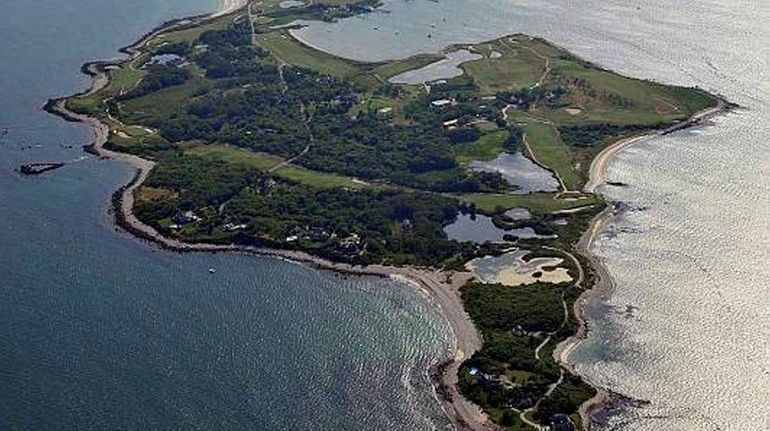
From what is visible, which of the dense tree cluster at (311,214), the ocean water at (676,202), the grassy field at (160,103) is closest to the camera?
the ocean water at (676,202)

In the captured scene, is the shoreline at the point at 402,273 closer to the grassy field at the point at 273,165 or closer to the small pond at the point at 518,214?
the grassy field at the point at 273,165

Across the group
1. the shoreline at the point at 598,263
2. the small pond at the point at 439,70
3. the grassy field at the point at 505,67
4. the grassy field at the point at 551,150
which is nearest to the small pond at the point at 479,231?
the shoreline at the point at 598,263

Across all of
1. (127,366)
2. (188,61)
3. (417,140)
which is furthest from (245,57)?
(127,366)

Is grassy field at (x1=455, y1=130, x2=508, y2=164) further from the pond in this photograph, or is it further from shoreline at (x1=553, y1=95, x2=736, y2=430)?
the pond

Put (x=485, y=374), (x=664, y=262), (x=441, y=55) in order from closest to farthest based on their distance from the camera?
1. (x=485, y=374)
2. (x=664, y=262)
3. (x=441, y=55)

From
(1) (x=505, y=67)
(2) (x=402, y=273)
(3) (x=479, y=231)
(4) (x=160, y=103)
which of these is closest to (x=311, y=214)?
(2) (x=402, y=273)

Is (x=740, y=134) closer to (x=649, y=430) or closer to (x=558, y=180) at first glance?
(x=558, y=180)

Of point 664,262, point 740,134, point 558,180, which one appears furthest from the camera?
point 740,134
